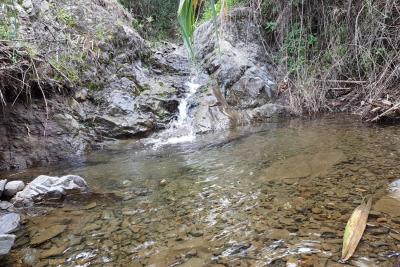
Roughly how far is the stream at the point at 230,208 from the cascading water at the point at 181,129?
0.85 meters

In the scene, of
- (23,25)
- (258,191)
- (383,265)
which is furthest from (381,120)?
(23,25)

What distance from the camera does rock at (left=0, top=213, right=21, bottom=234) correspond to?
210 centimetres

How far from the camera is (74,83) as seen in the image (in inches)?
187

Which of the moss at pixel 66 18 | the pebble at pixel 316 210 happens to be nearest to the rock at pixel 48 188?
the pebble at pixel 316 210

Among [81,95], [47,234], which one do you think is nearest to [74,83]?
[81,95]

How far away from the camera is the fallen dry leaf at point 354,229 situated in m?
1.58

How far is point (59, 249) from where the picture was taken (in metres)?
1.89

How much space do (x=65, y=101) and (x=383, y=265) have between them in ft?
13.6

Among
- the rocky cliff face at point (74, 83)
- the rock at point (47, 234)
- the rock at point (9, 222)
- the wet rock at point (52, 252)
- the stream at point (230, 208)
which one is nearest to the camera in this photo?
the stream at point (230, 208)

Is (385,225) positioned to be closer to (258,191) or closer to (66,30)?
(258,191)

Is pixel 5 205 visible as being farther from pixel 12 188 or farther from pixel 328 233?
pixel 328 233

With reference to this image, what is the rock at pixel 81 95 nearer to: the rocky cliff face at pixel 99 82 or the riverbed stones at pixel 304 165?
the rocky cliff face at pixel 99 82

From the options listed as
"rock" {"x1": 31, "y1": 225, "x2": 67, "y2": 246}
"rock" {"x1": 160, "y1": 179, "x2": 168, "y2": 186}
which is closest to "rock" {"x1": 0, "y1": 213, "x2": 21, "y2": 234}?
"rock" {"x1": 31, "y1": 225, "x2": 67, "y2": 246}

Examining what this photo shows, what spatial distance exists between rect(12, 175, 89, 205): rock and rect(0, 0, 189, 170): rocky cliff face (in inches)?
48.0
